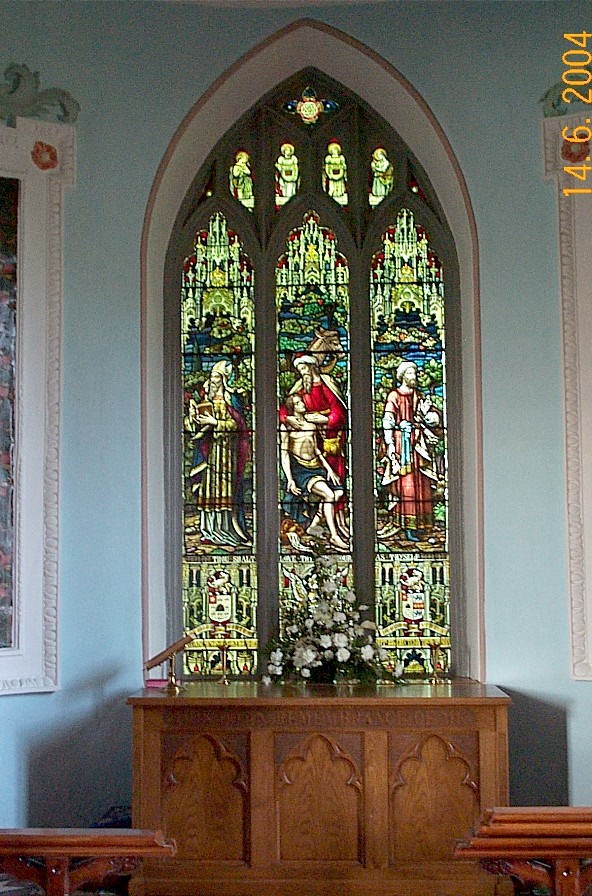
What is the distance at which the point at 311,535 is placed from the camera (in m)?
6.84

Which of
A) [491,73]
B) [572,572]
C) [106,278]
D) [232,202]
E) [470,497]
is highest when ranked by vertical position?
[491,73]

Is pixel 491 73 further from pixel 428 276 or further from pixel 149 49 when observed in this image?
pixel 149 49

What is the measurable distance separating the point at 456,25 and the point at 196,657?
3.90 meters

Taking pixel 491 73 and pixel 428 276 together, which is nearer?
pixel 491 73

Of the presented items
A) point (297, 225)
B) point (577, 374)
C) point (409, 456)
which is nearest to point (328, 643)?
point (409, 456)

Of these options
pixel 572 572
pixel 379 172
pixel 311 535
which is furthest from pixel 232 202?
pixel 572 572

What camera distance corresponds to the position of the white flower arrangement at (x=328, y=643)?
6.26 meters

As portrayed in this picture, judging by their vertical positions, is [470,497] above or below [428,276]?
below

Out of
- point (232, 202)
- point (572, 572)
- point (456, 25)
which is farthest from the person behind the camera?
point (232, 202)

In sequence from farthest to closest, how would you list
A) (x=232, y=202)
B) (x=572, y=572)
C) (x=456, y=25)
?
1. (x=232, y=202)
2. (x=456, y=25)
3. (x=572, y=572)

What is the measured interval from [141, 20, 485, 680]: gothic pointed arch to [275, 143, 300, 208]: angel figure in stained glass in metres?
0.10

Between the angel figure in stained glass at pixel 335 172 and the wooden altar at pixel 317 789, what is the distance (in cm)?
318

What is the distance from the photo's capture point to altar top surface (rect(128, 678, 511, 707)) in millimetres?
5559

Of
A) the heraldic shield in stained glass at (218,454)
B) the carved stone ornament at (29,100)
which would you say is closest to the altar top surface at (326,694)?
the heraldic shield in stained glass at (218,454)
